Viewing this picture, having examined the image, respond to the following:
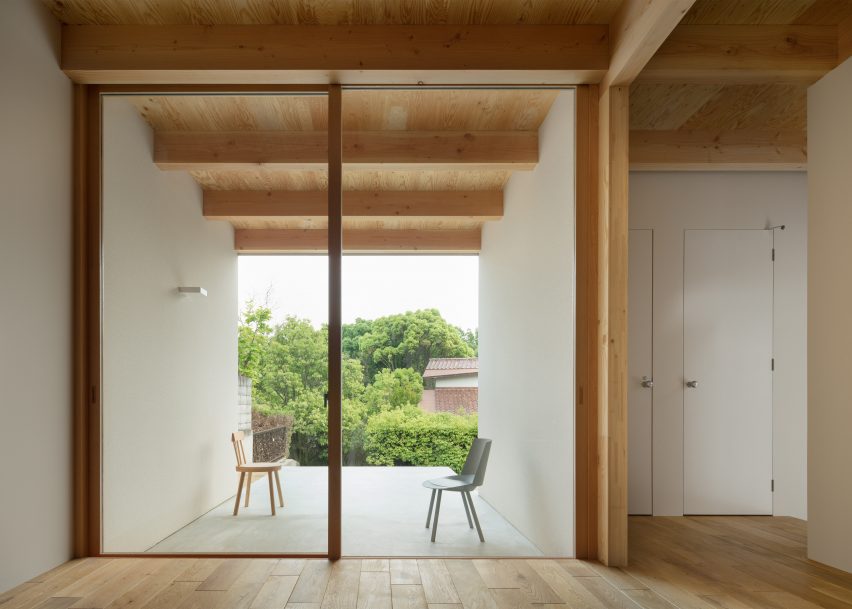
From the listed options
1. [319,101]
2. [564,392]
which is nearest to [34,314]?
[319,101]

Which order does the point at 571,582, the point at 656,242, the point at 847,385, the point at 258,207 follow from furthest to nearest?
the point at 656,242 → the point at 258,207 → the point at 847,385 → the point at 571,582

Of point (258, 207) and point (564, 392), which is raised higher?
point (258, 207)

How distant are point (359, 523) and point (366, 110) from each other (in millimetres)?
2248

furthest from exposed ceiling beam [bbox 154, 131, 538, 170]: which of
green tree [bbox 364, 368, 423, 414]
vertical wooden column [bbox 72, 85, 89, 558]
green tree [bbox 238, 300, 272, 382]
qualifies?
green tree [bbox 364, 368, 423, 414]

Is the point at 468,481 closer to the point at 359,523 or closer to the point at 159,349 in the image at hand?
the point at 359,523

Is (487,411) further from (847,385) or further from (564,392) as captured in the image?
(847,385)

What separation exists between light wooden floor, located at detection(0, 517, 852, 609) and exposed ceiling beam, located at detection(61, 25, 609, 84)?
8.34 feet

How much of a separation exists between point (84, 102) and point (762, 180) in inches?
179

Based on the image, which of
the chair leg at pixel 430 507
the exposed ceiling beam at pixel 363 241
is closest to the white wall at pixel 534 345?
the exposed ceiling beam at pixel 363 241

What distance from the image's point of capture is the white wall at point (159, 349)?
371 centimetres

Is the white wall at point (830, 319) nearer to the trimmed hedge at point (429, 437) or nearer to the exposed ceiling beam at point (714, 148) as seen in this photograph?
the exposed ceiling beam at point (714, 148)

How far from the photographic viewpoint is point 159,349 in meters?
3.79

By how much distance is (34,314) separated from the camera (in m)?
3.40

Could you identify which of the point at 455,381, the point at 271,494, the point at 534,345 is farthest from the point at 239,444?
the point at 534,345
